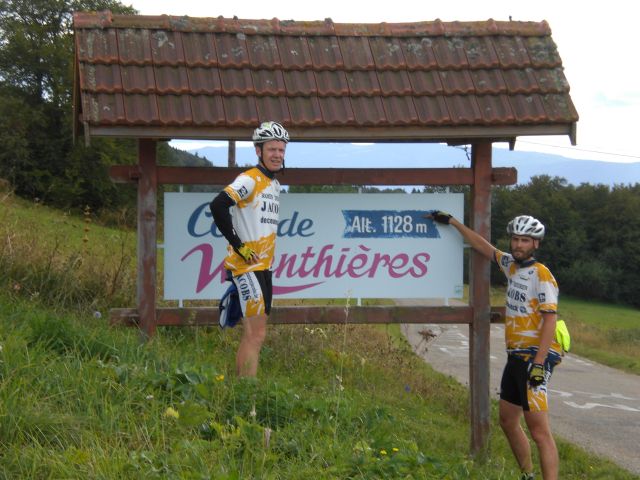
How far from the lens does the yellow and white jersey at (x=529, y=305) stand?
671 centimetres

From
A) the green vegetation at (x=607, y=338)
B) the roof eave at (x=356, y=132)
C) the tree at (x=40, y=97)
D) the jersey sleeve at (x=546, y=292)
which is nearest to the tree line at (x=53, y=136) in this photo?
the tree at (x=40, y=97)

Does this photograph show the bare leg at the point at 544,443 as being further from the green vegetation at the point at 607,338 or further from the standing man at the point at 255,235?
the green vegetation at the point at 607,338

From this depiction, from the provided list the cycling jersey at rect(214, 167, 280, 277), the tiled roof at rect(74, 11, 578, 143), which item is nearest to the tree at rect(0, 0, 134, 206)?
the tiled roof at rect(74, 11, 578, 143)

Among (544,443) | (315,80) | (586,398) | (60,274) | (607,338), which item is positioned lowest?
(607,338)

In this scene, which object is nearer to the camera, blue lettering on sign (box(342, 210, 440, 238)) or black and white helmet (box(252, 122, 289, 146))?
black and white helmet (box(252, 122, 289, 146))

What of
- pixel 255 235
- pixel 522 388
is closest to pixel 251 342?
pixel 255 235

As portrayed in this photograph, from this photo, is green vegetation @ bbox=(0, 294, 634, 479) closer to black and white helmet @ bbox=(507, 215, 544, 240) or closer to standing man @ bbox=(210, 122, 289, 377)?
standing man @ bbox=(210, 122, 289, 377)

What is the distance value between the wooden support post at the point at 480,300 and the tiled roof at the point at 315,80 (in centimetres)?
31

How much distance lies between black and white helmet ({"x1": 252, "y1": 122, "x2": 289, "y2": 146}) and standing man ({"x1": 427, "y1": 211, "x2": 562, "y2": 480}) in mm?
2084

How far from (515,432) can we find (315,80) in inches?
134

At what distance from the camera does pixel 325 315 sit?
7.47 metres

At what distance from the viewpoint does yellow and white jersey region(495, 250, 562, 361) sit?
6.71m

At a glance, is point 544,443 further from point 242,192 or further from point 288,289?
point 242,192

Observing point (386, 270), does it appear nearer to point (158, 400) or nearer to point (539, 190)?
point (158, 400)
